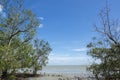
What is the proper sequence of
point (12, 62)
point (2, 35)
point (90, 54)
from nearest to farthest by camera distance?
point (90, 54), point (12, 62), point (2, 35)

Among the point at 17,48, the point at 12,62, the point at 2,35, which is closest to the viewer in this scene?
the point at 12,62

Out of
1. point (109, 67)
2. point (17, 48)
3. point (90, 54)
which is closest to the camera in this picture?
point (109, 67)

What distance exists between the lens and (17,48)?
27.8 metres

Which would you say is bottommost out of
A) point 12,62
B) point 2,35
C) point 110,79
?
point 110,79

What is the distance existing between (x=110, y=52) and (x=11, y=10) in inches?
559

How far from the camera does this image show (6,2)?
29.2 metres

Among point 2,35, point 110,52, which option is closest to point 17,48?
point 2,35

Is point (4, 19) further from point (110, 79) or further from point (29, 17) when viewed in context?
point (110, 79)

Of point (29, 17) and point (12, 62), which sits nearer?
point (12, 62)

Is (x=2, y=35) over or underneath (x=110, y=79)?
over

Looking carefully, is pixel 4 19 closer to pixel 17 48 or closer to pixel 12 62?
pixel 17 48

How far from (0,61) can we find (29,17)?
8.95 metres

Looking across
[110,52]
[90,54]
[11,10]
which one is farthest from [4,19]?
[110,52]

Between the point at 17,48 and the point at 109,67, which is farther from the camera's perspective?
the point at 17,48
